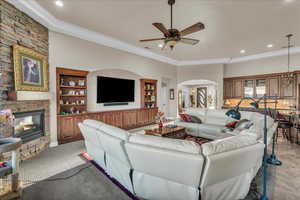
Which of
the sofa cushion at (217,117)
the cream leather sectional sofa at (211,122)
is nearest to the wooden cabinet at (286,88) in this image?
the cream leather sectional sofa at (211,122)

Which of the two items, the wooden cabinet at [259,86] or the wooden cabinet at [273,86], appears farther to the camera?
the wooden cabinet at [273,86]

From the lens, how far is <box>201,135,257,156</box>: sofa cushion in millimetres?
1466

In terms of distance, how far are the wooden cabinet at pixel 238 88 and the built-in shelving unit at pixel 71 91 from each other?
716cm

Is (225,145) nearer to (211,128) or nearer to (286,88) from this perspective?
(211,128)

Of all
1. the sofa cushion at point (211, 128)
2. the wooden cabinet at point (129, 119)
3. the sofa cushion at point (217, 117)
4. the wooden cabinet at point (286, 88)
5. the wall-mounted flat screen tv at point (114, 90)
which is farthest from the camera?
the wooden cabinet at point (286, 88)

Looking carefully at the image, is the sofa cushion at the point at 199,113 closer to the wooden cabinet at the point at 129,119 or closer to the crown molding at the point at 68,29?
the wooden cabinet at the point at 129,119

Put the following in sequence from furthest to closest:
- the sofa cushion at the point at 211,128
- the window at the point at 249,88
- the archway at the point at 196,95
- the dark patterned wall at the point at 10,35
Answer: the archway at the point at 196,95 < the window at the point at 249,88 < the sofa cushion at the point at 211,128 < the dark patterned wall at the point at 10,35

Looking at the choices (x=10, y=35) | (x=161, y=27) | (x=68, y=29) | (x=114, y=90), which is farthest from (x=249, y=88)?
(x=10, y=35)

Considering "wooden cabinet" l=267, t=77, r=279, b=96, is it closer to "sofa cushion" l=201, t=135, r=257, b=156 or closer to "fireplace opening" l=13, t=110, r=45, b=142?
"sofa cushion" l=201, t=135, r=257, b=156

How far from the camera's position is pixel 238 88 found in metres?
7.38

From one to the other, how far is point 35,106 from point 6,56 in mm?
1200

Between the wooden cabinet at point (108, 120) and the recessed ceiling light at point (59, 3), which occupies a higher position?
the recessed ceiling light at point (59, 3)

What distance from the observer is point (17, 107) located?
297 cm

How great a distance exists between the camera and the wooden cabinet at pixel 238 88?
7315mm
